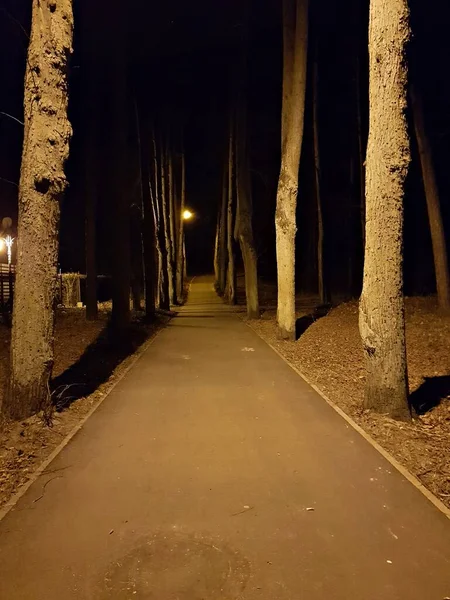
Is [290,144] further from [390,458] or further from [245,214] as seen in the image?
[390,458]

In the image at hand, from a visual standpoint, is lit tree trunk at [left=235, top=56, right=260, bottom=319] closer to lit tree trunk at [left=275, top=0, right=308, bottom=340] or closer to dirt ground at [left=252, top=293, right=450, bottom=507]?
dirt ground at [left=252, top=293, right=450, bottom=507]

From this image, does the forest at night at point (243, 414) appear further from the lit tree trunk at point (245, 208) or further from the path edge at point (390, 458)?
the lit tree trunk at point (245, 208)

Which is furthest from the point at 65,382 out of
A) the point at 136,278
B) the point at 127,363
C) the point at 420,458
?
the point at 136,278

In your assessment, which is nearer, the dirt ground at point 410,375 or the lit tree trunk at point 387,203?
the dirt ground at point 410,375

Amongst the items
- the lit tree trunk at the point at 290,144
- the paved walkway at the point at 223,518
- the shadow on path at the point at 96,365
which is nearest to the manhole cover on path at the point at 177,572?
the paved walkway at the point at 223,518

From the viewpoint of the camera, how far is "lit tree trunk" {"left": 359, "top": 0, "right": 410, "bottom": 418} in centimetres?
705

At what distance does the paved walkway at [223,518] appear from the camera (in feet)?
11.0

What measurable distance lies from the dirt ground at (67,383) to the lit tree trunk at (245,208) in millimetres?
4749

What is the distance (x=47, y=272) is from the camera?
723cm

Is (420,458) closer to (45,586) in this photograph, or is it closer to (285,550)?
(285,550)

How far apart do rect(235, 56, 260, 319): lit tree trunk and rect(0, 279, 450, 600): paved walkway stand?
14602mm

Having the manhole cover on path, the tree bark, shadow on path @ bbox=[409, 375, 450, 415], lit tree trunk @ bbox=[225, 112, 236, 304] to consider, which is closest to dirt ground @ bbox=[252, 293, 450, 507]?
shadow on path @ bbox=[409, 375, 450, 415]

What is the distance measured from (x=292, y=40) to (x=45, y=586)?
1507 centimetres

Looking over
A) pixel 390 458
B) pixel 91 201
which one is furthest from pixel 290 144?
pixel 390 458
